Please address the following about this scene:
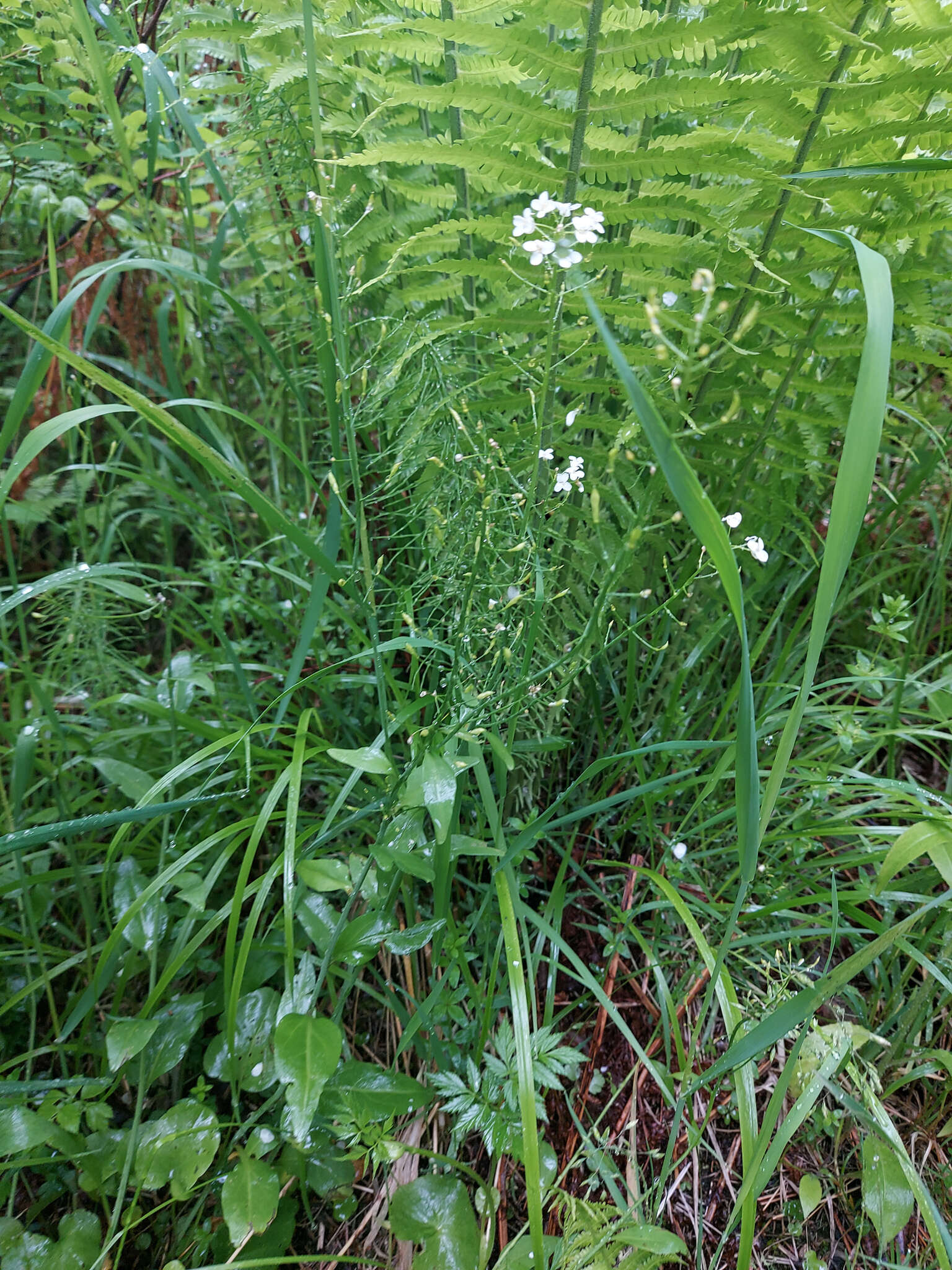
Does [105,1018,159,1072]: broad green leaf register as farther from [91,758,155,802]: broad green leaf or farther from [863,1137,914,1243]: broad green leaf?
[863,1137,914,1243]: broad green leaf

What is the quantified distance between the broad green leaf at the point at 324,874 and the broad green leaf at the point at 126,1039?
0.25 m

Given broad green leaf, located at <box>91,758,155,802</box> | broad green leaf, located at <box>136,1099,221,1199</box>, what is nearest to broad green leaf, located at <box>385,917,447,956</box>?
broad green leaf, located at <box>136,1099,221,1199</box>

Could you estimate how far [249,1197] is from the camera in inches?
34.2

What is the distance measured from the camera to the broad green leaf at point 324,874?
37.2 inches

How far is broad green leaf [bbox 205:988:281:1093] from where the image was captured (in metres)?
0.96

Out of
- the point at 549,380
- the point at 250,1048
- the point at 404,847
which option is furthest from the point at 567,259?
the point at 250,1048

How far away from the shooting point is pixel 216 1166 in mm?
976

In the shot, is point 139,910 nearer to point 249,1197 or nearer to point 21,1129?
point 21,1129

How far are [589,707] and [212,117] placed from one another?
140cm

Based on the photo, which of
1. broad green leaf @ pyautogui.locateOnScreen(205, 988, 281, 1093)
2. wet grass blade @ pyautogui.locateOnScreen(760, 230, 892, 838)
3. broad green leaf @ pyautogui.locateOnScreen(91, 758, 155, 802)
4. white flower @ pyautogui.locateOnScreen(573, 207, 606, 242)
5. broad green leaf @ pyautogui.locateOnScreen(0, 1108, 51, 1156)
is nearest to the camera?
wet grass blade @ pyautogui.locateOnScreen(760, 230, 892, 838)

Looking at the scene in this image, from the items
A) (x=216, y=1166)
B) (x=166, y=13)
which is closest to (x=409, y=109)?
(x=166, y=13)

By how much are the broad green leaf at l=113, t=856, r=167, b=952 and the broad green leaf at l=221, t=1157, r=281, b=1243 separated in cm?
30

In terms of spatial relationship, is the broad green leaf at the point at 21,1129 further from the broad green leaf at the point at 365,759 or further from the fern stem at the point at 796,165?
the fern stem at the point at 796,165

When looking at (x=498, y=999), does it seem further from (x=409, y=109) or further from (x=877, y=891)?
(x=409, y=109)
